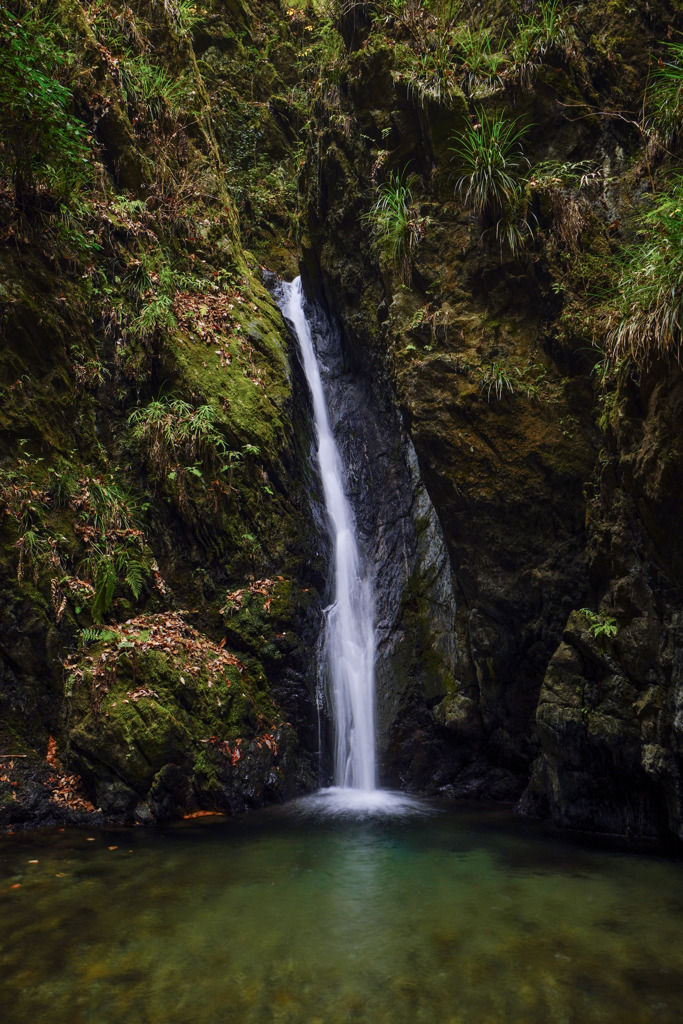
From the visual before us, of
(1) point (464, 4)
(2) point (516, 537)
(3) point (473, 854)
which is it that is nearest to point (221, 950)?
(3) point (473, 854)

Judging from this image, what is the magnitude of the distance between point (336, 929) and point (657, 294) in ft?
15.2

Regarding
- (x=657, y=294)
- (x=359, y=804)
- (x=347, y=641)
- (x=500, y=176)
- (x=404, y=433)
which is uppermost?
(x=500, y=176)

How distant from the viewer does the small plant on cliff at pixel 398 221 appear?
6.74 meters

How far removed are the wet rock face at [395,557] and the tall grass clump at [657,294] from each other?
12.3 feet

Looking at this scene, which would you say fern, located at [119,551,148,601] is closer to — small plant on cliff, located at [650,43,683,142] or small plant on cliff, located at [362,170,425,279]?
small plant on cliff, located at [362,170,425,279]

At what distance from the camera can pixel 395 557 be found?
27.7 ft

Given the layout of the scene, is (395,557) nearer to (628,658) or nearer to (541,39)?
(628,658)

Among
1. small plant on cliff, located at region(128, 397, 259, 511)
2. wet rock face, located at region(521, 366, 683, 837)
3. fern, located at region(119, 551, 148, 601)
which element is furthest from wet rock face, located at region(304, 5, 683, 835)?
fern, located at region(119, 551, 148, 601)

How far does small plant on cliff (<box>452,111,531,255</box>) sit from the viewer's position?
19.5ft

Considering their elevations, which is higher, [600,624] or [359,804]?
[600,624]

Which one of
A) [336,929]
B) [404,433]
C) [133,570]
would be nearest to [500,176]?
[404,433]

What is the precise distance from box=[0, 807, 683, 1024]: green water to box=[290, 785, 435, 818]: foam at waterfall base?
2.73 feet

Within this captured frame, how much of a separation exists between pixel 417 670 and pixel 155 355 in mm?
5086

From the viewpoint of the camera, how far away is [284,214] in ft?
42.7
